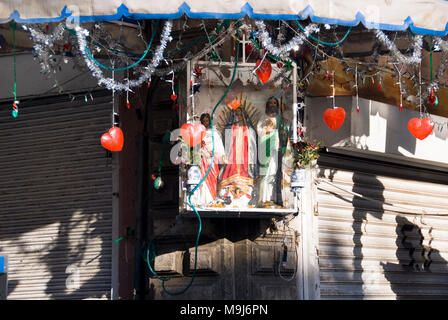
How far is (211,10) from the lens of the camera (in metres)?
8.09

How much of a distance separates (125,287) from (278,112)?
8.86 feet

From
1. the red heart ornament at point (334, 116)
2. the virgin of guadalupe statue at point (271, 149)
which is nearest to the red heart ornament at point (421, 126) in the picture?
the red heart ornament at point (334, 116)

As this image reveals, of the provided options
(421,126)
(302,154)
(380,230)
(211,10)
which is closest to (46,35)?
(211,10)

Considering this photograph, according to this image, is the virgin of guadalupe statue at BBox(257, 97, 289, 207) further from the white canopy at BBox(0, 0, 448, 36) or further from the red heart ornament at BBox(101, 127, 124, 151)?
the red heart ornament at BBox(101, 127, 124, 151)

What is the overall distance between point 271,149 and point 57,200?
9.41 ft

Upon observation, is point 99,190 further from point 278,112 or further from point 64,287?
point 278,112

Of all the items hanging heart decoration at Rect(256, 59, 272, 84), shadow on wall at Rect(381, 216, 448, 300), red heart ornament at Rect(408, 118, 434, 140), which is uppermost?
hanging heart decoration at Rect(256, 59, 272, 84)

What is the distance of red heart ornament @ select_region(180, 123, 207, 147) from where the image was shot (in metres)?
8.65

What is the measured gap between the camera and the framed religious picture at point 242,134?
9.22 m

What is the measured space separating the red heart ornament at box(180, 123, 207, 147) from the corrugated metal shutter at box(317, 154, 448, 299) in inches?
95.1

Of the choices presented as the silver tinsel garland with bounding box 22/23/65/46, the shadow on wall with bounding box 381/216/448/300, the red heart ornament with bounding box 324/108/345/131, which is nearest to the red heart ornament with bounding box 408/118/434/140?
the red heart ornament with bounding box 324/108/345/131

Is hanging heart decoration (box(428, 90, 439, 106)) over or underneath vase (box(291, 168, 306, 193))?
over

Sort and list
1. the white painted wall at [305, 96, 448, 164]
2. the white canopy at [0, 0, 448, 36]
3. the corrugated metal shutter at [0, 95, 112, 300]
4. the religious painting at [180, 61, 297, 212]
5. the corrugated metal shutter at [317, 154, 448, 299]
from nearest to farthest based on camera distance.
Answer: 1. the white canopy at [0, 0, 448, 36]
2. the religious painting at [180, 61, 297, 212]
3. the corrugated metal shutter at [0, 95, 112, 300]
4. the white painted wall at [305, 96, 448, 164]
5. the corrugated metal shutter at [317, 154, 448, 299]
